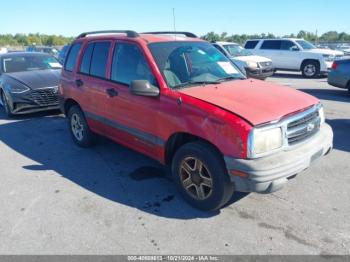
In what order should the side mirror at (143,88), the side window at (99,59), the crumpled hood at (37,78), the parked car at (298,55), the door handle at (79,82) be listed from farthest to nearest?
the parked car at (298,55) < the crumpled hood at (37,78) < the door handle at (79,82) < the side window at (99,59) < the side mirror at (143,88)

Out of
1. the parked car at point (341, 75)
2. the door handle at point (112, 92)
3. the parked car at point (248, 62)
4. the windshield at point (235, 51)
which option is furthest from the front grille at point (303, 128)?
the windshield at point (235, 51)

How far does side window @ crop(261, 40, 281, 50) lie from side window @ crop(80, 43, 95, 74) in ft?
45.3

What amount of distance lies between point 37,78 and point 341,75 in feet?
29.0

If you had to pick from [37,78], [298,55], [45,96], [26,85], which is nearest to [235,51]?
[298,55]

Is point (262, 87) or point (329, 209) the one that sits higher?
point (262, 87)

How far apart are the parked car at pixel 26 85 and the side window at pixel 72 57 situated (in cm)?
247

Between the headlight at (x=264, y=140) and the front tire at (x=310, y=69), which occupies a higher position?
the headlight at (x=264, y=140)

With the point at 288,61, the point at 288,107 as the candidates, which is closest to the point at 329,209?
the point at 288,107

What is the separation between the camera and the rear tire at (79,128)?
18.8ft

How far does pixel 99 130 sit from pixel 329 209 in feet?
11.4

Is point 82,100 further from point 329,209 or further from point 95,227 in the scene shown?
point 329,209

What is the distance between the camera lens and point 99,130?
5.34 m

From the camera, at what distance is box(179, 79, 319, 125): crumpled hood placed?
10.9ft

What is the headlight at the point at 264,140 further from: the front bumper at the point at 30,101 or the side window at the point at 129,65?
the front bumper at the point at 30,101
